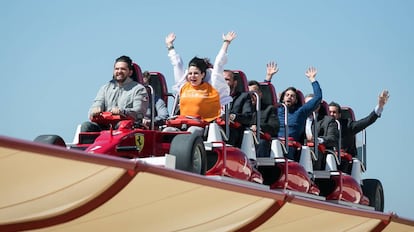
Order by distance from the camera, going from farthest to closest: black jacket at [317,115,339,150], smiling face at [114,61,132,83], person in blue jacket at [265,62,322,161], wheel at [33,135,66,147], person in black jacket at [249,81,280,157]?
black jacket at [317,115,339,150], person in blue jacket at [265,62,322,161], person in black jacket at [249,81,280,157], smiling face at [114,61,132,83], wheel at [33,135,66,147]

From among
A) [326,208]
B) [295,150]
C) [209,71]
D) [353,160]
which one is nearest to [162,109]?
[209,71]

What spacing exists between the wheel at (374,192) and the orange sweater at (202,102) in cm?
562

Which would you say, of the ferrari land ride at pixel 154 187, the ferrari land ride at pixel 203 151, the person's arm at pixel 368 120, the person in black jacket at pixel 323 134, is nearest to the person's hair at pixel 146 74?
the ferrari land ride at pixel 154 187

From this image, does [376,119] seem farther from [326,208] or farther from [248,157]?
[326,208]

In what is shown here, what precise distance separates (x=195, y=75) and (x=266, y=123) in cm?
215

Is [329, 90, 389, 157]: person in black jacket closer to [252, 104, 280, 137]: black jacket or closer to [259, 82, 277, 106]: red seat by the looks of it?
[259, 82, 277, 106]: red seat

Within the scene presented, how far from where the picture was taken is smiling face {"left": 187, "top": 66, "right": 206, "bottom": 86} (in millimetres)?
11906

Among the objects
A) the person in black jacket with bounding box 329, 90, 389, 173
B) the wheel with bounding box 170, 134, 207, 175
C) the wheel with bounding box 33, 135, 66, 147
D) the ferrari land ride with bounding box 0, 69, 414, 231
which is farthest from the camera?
the person in black jacket with bounding box 329, 90, 389, 173

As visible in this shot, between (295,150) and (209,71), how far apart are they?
9.35 feet

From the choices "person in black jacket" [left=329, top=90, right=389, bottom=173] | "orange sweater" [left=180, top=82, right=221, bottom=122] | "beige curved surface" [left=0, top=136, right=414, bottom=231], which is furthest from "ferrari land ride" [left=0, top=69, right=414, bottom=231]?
"person in black jacket" [left=329, top=90, right=389, bottom=173]

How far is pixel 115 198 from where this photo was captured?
6488 millimetres

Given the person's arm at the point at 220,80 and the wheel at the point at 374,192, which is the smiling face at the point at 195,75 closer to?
the person's arm at the point at 220,80

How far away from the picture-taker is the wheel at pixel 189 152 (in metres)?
10.3

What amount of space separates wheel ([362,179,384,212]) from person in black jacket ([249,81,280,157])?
11.3ft
